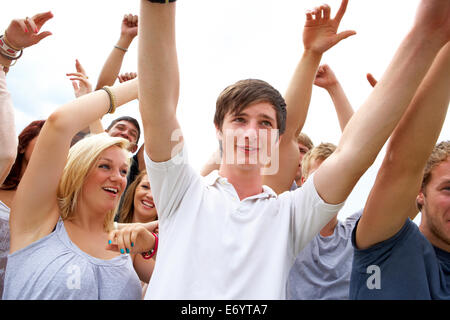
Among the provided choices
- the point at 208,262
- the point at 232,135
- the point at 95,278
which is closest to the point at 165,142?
the point at 232,135

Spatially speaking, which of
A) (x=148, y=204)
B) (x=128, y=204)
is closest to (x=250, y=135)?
(x=148, y=204)

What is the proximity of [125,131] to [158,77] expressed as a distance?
2.63 m

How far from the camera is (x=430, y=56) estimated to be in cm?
161

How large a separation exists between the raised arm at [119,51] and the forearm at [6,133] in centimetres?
152

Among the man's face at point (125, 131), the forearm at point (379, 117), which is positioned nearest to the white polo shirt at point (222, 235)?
the forearm at point (379, 117)

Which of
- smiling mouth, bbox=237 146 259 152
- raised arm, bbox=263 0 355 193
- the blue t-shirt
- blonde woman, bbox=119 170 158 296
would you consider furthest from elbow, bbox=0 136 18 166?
the blue t-shirt

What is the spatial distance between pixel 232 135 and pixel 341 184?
561 millimetres

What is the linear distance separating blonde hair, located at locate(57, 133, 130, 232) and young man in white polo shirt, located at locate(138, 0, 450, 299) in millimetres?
777

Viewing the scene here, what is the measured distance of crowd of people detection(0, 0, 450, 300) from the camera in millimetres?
1569

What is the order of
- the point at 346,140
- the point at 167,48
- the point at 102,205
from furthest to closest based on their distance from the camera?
1. the point at 102,205
2. the point at 346,140
3. the point at 167,48

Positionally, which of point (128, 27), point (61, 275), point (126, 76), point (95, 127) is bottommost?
point (61, 275)

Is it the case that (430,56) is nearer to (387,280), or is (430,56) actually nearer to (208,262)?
(387,280)

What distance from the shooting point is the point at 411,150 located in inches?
69.4

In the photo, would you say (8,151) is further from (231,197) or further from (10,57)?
(231,197)
